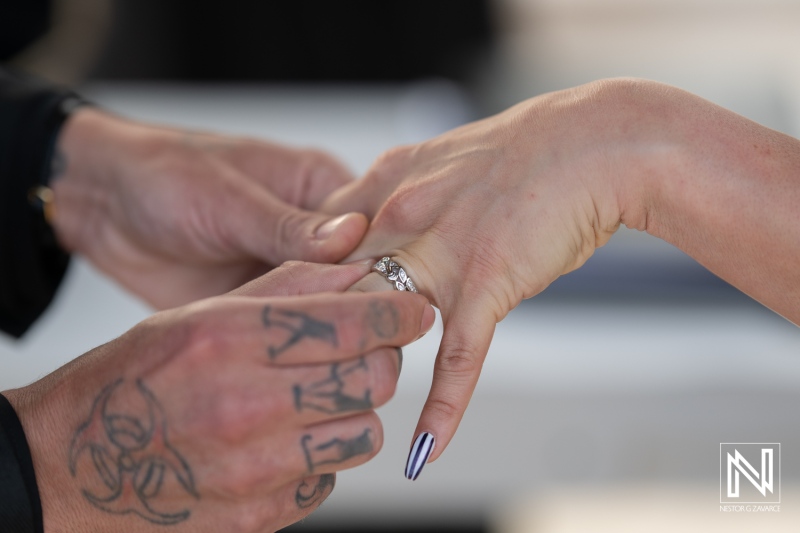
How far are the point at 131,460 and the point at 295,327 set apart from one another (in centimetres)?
23

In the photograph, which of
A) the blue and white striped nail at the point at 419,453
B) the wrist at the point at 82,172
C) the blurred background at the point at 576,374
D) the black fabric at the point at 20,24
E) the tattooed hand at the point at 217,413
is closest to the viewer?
the tattooed hand at the point at 217,413

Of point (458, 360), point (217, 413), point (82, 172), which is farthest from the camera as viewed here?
point (82, 172)

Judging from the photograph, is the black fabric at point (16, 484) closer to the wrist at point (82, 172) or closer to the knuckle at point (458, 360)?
the knuckle at point (458, 360)

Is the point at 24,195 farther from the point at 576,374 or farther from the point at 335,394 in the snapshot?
the point at 576,374

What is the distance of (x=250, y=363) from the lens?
0.82 metres

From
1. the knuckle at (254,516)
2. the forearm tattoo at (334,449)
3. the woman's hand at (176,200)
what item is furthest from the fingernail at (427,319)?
the woman's hand at (176,200)

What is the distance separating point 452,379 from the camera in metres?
1.00

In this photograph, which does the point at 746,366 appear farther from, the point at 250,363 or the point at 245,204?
the point at 250,363

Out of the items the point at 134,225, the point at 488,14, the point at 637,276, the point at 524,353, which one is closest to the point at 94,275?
the point at 134,225

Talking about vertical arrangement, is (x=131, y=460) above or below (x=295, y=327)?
below

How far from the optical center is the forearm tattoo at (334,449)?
0.86 m

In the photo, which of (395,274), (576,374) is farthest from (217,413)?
(576,374)

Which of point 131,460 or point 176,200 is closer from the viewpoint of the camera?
point 131,460

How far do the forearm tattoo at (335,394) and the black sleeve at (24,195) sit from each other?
2.99 feet
